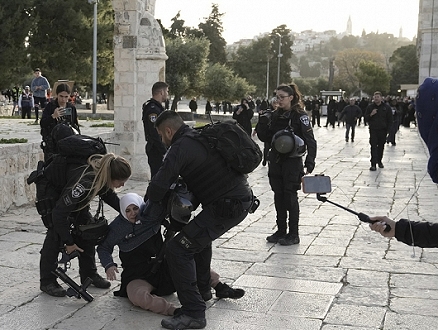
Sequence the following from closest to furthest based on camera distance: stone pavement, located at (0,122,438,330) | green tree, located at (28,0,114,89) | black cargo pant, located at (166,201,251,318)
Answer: black cargo pant, located at (166,201,251,318)
stone pavement, located at (0,122,438,330)
green tree, located at (28,0,114,89)

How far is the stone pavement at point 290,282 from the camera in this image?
4.30m

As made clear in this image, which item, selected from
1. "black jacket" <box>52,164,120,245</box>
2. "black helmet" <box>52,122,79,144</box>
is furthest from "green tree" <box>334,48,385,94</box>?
"black jacket" <box>52,164,120,245</box>

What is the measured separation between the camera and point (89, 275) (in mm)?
4969

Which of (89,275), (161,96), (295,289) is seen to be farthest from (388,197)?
(89,275)

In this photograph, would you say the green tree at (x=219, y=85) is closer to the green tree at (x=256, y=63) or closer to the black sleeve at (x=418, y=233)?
the green tree at (x=256, y=63)

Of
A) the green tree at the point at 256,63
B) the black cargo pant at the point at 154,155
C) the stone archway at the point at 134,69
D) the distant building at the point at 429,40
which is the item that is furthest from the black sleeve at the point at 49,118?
the green tree at the point at 256,63

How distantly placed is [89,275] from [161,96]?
133 inches

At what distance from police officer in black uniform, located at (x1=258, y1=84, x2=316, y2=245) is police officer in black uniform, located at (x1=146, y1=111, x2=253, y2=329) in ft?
7.91

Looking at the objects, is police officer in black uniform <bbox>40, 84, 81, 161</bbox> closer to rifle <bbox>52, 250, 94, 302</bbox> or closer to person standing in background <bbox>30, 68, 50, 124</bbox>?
rifle <bbox>52, 250, 94, 302</bbox>

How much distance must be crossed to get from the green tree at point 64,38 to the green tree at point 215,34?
1405 inches

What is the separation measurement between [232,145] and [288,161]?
2577mm

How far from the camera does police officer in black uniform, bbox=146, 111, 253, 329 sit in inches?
156

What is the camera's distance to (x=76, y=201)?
439 centimetres

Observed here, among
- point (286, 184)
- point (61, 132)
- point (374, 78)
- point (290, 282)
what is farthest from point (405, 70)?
point (61, 132)
